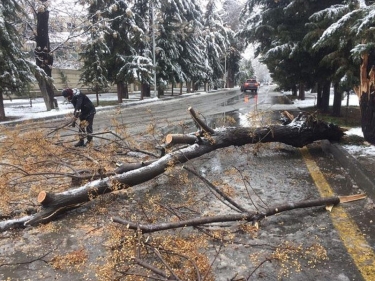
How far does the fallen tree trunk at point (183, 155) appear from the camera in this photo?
13.3 ft

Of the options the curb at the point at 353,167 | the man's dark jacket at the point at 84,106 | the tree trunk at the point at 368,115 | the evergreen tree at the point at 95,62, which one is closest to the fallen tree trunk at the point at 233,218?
the curb at the point at 353,167

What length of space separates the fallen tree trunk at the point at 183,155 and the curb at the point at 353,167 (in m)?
0.33

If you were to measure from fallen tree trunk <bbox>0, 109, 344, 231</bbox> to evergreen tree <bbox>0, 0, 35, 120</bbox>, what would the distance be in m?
11.6

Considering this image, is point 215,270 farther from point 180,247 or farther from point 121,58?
point 121,58

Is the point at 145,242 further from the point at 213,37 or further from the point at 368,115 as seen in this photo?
the point at 213,37

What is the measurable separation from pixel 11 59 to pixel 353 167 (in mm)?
14882

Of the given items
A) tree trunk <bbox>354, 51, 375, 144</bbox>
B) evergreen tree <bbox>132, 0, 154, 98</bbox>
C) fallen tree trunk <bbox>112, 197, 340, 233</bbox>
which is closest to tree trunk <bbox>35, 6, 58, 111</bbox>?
evergreen tree <bbox>132, 0, 154, 98</bbox>

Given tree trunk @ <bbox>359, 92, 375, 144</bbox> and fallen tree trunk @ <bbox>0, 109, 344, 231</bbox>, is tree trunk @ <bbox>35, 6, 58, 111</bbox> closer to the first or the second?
fallen tree trunk @ <bbox>0, 109, 344, 231</bbox>

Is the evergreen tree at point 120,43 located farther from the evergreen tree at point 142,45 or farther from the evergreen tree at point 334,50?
the evergreen tree at point 334,50

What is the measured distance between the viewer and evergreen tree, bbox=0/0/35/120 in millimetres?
14328

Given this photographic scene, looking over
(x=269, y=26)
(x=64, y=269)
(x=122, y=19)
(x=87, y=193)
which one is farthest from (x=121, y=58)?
(x=64, y=269)

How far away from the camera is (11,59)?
14914 mm

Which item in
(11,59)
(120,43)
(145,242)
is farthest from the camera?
(120,43)

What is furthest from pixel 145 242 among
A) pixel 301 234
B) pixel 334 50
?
pixel 334 50
